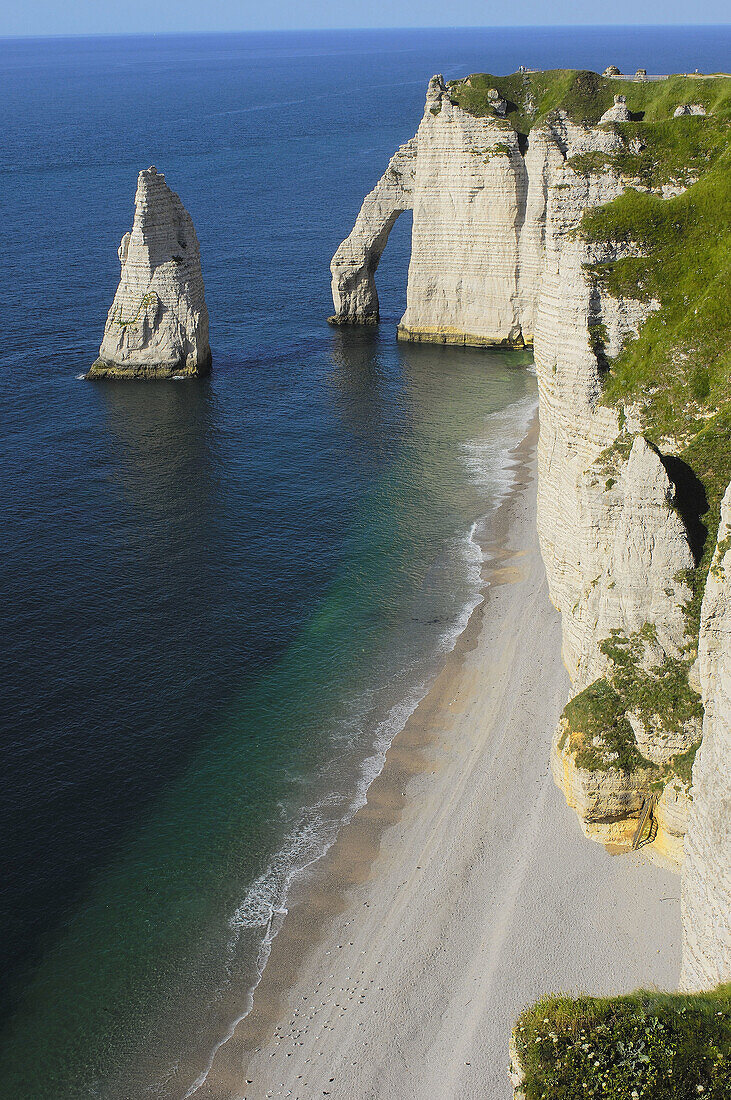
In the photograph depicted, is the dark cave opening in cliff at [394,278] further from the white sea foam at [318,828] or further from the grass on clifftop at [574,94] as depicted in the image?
the white sea foam at [318,828]

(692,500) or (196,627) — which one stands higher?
(692,500)

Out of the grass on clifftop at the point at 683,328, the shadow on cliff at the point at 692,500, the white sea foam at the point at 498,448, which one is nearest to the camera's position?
the shadow on cliff at the point at 692,500

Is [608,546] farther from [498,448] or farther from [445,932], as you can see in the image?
[498,448]

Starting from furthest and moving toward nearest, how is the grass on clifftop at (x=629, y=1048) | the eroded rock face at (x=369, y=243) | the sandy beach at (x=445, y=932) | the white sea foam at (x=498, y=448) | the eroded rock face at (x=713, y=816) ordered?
the eroded rock face at (x=369, y=243), the white sea foam at (x=498, y=448), the sandy beach at (x=445, y=932), the eroded rock face at (x=713, y=816), the grass on clifftop at (x=629, y=1048)

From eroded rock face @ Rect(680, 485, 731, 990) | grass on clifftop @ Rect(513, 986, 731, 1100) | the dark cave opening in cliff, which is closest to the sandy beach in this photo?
eroded rock face @ Rect(680, 485, 731, 990)

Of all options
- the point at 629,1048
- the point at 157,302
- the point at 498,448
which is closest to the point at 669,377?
the point at 629,1048

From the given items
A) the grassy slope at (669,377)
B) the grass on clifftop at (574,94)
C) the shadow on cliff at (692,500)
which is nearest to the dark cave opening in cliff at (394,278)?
the grass on clifftop at (574,94)
